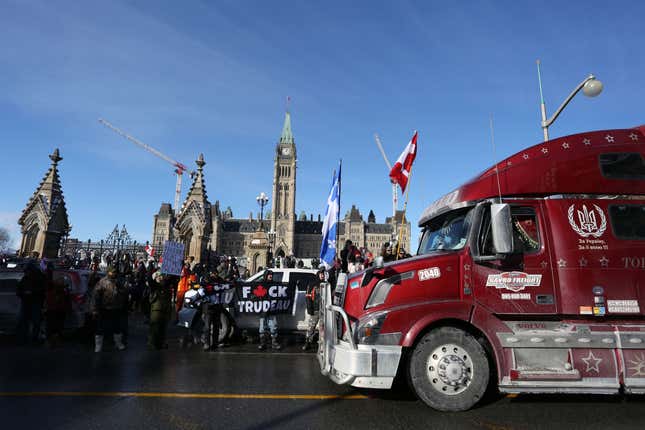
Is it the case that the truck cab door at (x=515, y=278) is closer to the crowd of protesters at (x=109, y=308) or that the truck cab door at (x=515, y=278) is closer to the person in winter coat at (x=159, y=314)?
the crowd of protesters at (x=109, y=308)

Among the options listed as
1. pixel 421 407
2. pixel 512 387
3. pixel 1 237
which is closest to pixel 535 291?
pixel 512 387

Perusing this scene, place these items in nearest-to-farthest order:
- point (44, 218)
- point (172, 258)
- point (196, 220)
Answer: point (172, 258) < point (44, 218) < point (196, 220)

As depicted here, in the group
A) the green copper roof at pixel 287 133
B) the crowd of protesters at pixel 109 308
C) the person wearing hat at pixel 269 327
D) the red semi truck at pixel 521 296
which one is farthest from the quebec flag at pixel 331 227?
the green copper roof at pixel 287 133

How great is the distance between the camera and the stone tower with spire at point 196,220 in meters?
18.6

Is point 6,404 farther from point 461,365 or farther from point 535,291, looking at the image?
point 535,291

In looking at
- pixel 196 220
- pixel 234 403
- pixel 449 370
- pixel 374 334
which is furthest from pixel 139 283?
pixel 449 370

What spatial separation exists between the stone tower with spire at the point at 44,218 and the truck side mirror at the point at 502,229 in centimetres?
1653

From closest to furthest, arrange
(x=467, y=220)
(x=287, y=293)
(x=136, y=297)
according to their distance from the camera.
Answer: (x=467, y=220)
(x=287, y=293)
(x=136, y=297)

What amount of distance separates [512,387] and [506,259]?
5.13 feet

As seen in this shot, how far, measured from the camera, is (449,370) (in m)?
4.84

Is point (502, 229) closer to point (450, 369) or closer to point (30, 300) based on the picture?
point (450, 369)

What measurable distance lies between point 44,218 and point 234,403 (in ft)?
47.3

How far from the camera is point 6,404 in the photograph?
495 centimetres

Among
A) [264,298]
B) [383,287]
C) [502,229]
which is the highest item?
[502,229]
